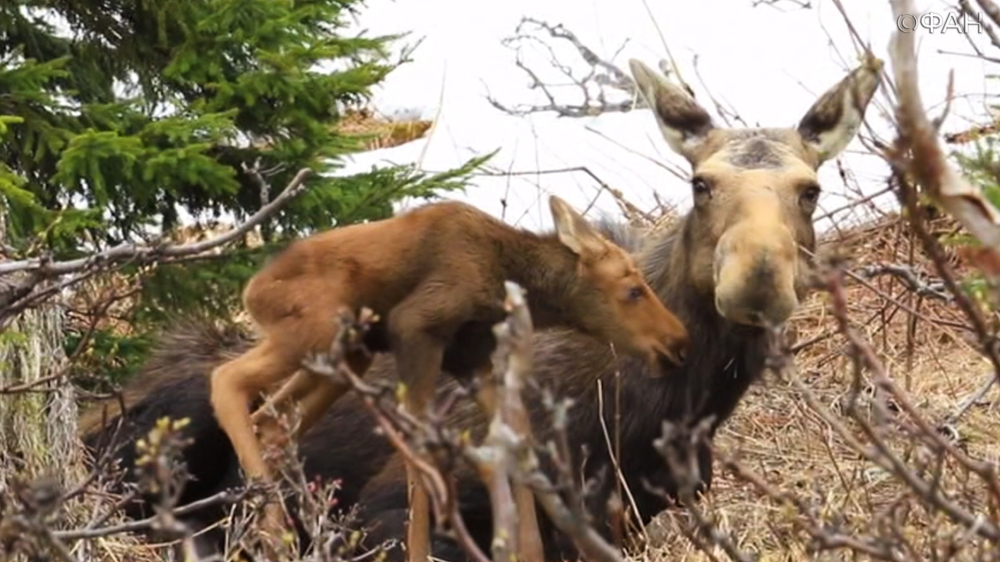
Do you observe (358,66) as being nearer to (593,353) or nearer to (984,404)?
(593,353)

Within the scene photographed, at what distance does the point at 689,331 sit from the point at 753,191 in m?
0.61

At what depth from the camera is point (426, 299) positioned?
5.84 m

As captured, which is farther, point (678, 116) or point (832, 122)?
point (678, 116)

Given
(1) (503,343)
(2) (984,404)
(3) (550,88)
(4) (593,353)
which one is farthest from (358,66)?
(1) (503,343)

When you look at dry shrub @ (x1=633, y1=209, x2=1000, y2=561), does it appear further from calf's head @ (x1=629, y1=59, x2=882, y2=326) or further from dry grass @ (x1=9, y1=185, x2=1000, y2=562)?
calf's head @ (x1=629, y1=59, x2=882, y2=326)

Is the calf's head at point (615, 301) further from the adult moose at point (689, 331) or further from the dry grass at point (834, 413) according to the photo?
the dry grass at point (834, 413)

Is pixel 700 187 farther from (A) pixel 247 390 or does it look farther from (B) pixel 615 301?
(A) pixel 247 390

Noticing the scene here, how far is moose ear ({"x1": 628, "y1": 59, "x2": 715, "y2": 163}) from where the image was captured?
689 cm

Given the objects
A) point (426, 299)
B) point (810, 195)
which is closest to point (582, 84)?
point (810, 195)

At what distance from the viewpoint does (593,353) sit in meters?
6.76

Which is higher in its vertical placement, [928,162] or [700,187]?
[700,187]

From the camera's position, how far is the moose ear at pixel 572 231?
6.08 meters

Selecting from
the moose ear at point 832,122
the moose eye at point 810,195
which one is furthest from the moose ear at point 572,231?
the moose ear at point 832,122

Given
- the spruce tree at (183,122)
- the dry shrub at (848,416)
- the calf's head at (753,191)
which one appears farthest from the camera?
the spruce tree at (183,122)
